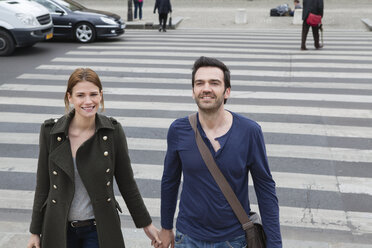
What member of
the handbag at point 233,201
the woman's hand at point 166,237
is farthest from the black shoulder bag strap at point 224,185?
the woman's hand at point 166,237

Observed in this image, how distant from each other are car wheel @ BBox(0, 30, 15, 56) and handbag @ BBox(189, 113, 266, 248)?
12483 mm

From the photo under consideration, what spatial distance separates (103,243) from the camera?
3186 millimetres

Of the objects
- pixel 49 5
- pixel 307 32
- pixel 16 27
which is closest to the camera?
pixel 16 27

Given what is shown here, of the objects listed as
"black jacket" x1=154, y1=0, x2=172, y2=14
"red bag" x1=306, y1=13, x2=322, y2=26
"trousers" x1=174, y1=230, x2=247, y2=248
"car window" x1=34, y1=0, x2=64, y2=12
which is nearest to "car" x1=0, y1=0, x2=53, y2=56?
"car window" x1=34, y1=0, x2=64, y2=12

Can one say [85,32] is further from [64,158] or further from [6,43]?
[64,158]

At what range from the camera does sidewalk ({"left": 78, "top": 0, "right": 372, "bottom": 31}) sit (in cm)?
2273

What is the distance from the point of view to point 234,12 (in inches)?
1083

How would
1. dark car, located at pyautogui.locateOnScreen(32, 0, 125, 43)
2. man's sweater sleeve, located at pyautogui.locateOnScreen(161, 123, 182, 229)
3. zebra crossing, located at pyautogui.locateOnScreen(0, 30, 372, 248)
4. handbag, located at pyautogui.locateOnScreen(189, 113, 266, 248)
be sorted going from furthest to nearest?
dark car, located at pyautogui.locateOnScreen(32, 0, 125, 43), zebra crossing, located at pyautogui.locateOnScreen(0, 30, 372, 248), man's sweater sleeve, located at pyautogui.locateOnScreen(161, 123, 182, 229), handbag, located at pyautogui.locateOnScreen(189, 113, 266, 248)

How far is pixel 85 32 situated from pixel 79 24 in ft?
1.02

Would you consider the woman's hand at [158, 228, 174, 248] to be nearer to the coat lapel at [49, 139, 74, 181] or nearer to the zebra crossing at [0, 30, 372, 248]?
the coat lapel at [49, 139, 74, 181]

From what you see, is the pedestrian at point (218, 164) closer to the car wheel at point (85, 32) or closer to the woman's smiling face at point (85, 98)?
the woman's smiling face at point (85, 98)

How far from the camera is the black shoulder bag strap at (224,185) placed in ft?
9.46

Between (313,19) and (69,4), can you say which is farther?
(69,4)

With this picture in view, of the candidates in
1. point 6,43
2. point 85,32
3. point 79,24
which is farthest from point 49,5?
point 6,43
